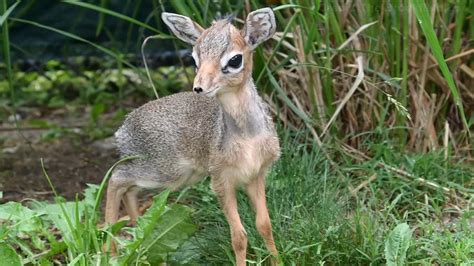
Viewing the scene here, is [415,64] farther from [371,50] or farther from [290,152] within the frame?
[290,152]

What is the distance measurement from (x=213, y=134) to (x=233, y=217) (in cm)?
35

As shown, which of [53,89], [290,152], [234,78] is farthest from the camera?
[53,89]

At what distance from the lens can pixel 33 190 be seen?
5.17m

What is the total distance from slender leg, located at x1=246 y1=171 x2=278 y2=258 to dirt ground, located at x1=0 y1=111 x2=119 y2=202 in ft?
4.60

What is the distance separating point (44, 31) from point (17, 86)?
21.9 inches

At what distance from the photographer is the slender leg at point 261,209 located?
381 cm

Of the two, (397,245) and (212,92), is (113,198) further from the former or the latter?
(397,245)

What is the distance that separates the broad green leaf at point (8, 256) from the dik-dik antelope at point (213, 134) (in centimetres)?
72

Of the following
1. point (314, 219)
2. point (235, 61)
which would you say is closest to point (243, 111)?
point (235, 61)

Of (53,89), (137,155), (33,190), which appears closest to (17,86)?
(53,89)

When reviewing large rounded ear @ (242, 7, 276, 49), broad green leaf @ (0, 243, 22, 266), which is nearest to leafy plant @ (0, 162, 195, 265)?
broad green leaf @ (0, 243, 22, 266)

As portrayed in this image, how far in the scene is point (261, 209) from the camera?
Answer: 152 inches

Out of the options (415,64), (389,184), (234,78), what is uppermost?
(234,78)

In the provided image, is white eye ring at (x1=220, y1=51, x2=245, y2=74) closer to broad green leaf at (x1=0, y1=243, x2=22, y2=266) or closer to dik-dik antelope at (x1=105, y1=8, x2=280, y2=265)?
dik-dik antelope at (x1=105, y1=8, x2=280, y2=265)
